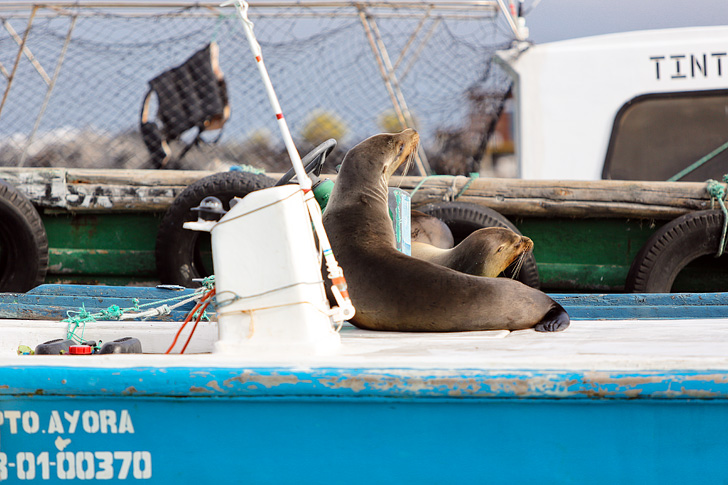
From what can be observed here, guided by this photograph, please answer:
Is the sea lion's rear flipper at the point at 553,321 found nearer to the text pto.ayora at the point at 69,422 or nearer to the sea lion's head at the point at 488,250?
the sea lion's head at the point at 488,250

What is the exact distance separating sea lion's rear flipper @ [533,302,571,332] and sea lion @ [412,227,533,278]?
0.27 metres

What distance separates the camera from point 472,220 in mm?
4406

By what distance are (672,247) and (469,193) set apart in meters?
1.30

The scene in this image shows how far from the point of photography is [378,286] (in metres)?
2.39

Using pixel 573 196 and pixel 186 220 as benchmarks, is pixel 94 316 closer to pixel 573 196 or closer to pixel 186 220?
pixel 186 220

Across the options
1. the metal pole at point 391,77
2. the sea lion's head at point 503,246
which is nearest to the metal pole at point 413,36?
the metal pole at point 391,77

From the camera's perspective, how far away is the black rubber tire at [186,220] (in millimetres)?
4586

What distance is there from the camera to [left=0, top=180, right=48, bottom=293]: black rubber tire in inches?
181

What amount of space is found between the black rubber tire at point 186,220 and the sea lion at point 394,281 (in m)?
2.03

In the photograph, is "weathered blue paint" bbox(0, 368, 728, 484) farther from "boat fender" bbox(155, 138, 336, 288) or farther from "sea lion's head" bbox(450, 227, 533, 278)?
"boat fender" bbox(155, 138, 336, 288)

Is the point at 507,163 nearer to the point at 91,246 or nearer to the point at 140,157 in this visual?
the point at 140,157

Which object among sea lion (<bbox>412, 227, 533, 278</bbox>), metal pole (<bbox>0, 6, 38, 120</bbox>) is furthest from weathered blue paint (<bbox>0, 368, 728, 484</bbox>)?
metal pole (<bbox>0, 6, 38, 120</bbox>)

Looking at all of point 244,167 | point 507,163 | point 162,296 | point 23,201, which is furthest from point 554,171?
point 23,201

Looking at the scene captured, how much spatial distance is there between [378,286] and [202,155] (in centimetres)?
411
